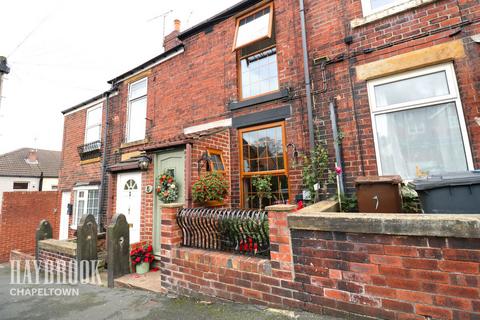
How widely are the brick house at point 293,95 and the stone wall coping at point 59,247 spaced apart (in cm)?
138

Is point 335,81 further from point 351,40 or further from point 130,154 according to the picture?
point 130,154

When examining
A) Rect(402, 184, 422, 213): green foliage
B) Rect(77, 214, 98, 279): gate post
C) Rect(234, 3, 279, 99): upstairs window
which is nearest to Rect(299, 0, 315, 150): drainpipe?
Rect(234, 3, 279, 99): upstairs window

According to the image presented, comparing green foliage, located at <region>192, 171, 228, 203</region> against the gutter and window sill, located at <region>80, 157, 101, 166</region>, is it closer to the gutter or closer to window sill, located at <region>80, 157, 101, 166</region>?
the gutter

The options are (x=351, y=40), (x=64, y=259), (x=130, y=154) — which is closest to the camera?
(x=351, y=40)

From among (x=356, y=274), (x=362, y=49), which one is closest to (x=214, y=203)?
(x=356, y=274)

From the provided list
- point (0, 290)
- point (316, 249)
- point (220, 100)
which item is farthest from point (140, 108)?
point (316, 249)

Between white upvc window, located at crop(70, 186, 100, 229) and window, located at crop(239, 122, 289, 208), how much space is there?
621 cm

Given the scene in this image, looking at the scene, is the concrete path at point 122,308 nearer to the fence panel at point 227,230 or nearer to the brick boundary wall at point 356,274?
the brick boundary wall at point 356,274

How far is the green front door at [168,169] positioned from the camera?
5.21 metres

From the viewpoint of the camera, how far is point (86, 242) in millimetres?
5508

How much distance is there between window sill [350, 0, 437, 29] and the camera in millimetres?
3918

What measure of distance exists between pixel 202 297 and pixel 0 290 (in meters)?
4.49

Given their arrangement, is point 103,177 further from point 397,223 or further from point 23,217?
point 397,223

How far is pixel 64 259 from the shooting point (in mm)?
5641
